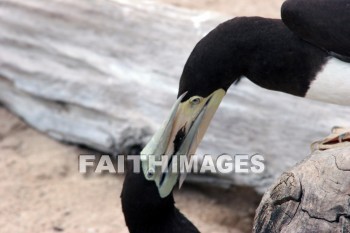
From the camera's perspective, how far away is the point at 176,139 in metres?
2.16

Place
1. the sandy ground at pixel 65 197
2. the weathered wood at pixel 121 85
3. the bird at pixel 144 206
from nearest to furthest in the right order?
the bird at pixel 144 206 < the weathered wood at pixel 121 85 < the sandy ground at pixel 65 197

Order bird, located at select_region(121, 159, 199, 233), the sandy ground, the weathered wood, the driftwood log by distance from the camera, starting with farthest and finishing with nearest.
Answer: the sandy ground
the weathered wood
bird, located at select_region(121, 159, 199, 233)
the driftwood log

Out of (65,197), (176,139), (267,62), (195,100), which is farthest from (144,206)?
(65,197)

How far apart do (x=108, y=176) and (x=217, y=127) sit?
21.7 inches

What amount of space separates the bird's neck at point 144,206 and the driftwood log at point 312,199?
34cm

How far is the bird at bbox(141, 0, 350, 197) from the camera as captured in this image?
211 centimetres

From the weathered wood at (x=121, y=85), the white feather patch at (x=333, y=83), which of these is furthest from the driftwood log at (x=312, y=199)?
the weathered wood at (x=121, y=85)

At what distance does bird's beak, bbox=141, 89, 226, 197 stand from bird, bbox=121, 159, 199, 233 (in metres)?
0.02

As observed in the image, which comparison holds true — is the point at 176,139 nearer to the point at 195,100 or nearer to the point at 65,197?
the point at 195,100

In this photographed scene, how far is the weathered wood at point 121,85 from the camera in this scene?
9.22 ft

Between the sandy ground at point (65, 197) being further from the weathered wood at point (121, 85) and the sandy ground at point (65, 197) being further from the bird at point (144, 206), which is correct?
the bird at point (144, 206)

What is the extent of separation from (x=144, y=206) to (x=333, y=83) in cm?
59

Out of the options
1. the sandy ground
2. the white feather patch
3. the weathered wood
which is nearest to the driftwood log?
the white feather patch

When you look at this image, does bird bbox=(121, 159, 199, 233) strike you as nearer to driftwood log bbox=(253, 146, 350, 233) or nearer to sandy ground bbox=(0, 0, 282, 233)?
driftwood log bbox=(253, 146, 350, 233)
